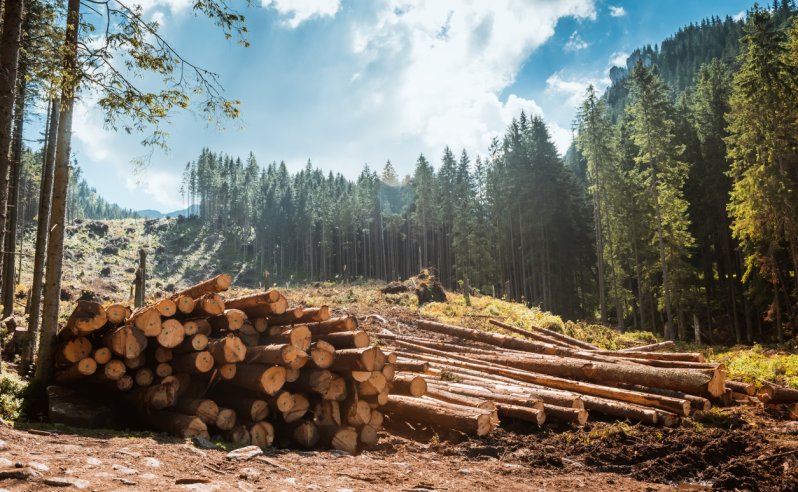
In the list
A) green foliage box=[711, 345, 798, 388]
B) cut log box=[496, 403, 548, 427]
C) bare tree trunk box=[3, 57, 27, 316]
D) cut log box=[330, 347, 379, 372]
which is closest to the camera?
cut log box=[330, 347, 379, 372]

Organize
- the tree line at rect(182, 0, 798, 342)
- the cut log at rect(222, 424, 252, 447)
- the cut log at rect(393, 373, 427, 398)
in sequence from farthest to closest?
1. the tree line at rect(182, 0, 798, 342)
2. the cut log at rect(393, 373, 427, 398)
3. the cut log at rect(222, 424, 252, 447)

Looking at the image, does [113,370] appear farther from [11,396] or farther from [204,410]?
[11,396]

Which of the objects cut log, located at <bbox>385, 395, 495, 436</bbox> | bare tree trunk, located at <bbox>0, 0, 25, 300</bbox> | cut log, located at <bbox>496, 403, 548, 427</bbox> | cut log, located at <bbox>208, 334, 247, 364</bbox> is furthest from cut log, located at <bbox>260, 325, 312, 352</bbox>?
bare tree trunk, located at <bbox>0, 0, 25, 300</bbox>

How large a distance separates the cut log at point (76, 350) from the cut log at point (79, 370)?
0.10 m

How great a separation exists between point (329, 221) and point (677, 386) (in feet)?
241

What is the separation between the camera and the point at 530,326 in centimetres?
2130

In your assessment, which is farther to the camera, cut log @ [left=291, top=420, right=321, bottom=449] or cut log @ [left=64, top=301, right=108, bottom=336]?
cut log @ [left=64, top=301, right=108, bottom=336]

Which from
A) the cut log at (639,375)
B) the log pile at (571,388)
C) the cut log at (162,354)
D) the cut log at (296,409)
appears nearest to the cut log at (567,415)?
the log pile at (571,388)

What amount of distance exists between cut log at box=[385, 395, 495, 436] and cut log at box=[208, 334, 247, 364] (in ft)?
9.55

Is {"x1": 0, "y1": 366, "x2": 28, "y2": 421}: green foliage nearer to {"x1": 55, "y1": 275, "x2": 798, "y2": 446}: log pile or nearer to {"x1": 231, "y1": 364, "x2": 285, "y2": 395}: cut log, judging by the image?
{"x1": 55, "y1": 275, "x2": 798, "y2": 446}: log pile

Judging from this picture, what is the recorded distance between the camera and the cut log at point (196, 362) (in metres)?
7.31

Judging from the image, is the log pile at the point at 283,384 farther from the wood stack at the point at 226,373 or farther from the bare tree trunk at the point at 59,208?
the bare tree trunk at the point at 59,208

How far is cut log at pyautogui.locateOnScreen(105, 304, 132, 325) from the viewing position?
Result: 25.2 ft

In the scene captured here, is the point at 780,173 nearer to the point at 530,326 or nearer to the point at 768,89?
the point at 768,89
